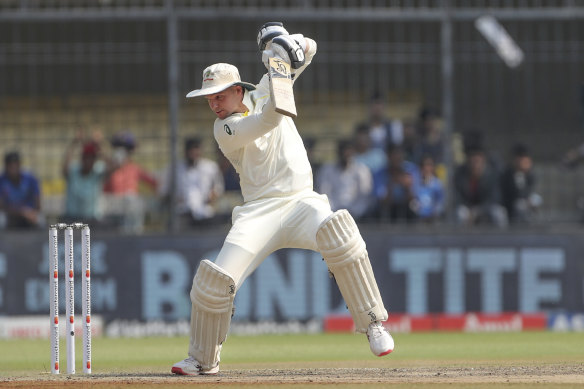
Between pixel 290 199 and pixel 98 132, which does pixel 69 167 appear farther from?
pixel 290 199

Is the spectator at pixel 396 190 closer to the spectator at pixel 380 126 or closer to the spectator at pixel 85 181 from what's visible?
the spectator at pixel 380 126

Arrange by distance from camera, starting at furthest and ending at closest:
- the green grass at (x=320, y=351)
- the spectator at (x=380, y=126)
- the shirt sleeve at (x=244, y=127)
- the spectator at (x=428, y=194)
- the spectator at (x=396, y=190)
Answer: the spectator at (x=380, y=126) < the spectator at (x=428, y=194) < the spectator at (x=396, y=190) < the green grass at (x=320, y=351) < the shirt sleeve at (x=244, y=127)

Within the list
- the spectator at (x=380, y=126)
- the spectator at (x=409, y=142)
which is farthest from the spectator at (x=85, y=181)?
the spectator at (x=409, y=142)

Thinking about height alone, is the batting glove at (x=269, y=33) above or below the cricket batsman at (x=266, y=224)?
above

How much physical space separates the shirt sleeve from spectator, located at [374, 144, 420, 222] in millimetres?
5862

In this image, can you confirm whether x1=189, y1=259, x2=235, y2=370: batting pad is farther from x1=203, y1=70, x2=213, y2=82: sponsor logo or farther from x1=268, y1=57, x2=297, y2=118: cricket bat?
x1=203, y1=70, x2=213, y2=82: sponsor logo

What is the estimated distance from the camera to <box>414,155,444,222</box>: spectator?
13.6 m

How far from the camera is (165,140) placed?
13828mm

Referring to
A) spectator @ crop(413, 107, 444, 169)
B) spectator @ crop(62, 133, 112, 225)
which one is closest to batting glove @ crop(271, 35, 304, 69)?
spectator @ crop(413, 107, 444, 169)

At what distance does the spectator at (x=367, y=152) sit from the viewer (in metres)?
13.7

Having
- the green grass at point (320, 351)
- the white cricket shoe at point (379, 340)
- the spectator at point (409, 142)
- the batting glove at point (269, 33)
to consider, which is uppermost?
the batting glove at point (269, 33)

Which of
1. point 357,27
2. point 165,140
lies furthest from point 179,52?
point 357,27

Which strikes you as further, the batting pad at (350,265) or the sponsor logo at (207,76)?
the sponsor logo at (207,76)

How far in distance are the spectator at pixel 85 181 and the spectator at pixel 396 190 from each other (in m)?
3.23
